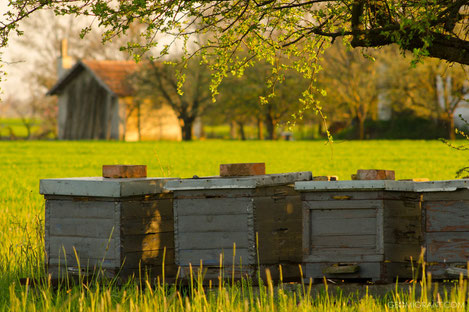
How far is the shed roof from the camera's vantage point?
174 feet

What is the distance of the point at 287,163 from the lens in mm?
24797

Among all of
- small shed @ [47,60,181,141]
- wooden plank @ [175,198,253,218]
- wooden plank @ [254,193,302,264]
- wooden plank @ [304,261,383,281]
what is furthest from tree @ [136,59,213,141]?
wooden plank @ [304,261,383,281]

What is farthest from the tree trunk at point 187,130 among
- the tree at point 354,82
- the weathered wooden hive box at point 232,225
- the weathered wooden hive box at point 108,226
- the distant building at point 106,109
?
the weathered wooden hive box at point 232,225

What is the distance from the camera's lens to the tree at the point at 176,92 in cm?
5138

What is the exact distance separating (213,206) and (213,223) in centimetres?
15

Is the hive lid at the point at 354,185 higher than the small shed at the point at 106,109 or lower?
lower

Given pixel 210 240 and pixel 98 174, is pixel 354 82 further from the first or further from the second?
pixel 210 240

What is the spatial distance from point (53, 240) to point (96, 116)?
48.5 metres

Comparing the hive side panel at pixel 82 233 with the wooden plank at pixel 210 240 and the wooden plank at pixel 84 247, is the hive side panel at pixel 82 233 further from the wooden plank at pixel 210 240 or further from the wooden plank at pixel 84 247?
the wooden plank at pixel 210 240

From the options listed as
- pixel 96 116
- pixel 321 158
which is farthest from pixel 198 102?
pixel 321 158

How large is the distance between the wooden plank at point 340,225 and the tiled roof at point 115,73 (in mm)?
47228

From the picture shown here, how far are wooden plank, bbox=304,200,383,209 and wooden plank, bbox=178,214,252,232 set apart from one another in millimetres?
593

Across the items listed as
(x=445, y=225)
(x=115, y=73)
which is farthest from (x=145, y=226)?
(x=115, y=73)

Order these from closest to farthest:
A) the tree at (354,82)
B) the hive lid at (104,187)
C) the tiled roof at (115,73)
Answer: the hive lid at (104,187), the tree at (354,82), the tiled roof at (115,73)
